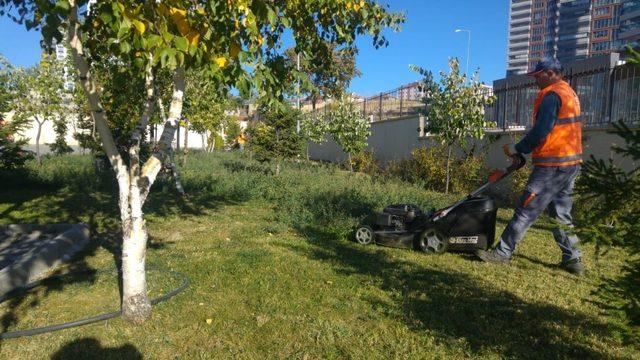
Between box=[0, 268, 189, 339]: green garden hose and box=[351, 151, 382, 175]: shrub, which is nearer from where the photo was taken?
box=[0, 268, 189, 339]: green garden hose

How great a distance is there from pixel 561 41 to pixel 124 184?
16214cm

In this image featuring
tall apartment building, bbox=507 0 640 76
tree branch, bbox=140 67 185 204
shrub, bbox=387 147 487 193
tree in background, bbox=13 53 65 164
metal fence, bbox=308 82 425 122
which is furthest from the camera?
tall apartment building, bbox=507 0 640 76

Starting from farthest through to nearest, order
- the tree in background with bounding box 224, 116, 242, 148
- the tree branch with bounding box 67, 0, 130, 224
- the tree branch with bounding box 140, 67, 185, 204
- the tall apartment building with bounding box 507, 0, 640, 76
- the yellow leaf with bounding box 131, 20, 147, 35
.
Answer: the tall apartment building with bounding box 507, 0, 640, 76, the tree in background with bounding box 224, 116, 242, 148, the tree branch with bounding box 140, 67, 185, 204, the tree branch with bounding box 67, 0, 130, 224, the yellow leaf with bounding box 131, 20, 147, 35

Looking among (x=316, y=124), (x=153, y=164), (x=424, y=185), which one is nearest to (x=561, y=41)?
(x=316, y=124)

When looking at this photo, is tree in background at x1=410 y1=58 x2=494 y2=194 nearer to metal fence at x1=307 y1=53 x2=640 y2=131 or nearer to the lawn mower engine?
metal fence at x1=307 y1=53 x2=640 y2=131

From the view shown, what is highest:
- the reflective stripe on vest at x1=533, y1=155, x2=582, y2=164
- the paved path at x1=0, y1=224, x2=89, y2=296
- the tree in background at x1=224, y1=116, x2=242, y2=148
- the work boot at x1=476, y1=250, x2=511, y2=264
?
the tree in background at x1=224, y1=116, x2=242, y2=148

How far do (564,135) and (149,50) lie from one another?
3835 millimetres

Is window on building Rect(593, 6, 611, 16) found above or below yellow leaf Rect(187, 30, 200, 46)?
above

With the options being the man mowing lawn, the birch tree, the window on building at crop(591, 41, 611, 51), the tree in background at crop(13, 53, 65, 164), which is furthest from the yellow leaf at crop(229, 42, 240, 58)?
the window on building at crop(591, 41, 611, 51)

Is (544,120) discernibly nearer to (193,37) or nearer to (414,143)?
(193,37)

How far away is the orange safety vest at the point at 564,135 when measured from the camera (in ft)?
15.6

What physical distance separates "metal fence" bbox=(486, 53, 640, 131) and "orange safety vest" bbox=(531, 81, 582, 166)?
3.39 metres

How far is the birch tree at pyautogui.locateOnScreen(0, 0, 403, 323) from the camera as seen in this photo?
3.01 metres

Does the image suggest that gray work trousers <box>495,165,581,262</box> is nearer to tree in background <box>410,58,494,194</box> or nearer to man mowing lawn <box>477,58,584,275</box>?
man mowing lawn <box>477,58,584,275</box>
